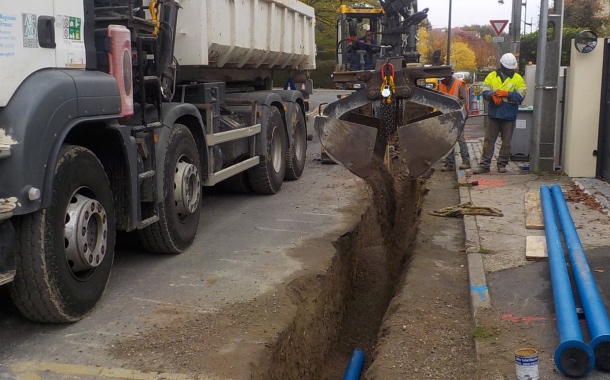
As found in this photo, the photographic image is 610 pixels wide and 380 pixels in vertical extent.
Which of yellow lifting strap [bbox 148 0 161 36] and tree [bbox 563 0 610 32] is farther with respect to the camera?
tree [bbox 563 0 610 32]

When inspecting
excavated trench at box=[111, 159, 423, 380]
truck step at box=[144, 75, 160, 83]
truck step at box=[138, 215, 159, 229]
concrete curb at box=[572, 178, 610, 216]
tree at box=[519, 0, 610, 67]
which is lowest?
excavated trench at box=[111, 159, 423, 380]

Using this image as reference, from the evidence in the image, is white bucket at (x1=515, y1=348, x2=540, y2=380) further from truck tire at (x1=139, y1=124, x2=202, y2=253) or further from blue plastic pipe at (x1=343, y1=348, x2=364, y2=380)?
truck tire at (x1=139, y1=124, x2=202, y2=253)

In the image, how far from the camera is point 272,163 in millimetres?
9812

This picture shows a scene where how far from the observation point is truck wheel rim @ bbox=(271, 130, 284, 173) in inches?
396

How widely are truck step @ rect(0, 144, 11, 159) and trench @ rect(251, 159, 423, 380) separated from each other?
2001 millimetres

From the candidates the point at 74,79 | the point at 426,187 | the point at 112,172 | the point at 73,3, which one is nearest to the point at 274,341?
the point at 112,172

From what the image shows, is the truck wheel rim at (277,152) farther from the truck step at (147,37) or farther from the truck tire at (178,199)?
the truck step at (147,37)

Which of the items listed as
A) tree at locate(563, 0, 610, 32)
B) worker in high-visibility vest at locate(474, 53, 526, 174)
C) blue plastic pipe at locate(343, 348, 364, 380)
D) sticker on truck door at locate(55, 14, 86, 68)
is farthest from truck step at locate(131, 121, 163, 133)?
tree at locate(563, 0, 610, 32)

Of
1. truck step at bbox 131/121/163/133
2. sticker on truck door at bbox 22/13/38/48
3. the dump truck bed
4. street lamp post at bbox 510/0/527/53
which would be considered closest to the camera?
sticker on truck door at bbox 22/13/38/48

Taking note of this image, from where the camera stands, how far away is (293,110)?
10867 mm

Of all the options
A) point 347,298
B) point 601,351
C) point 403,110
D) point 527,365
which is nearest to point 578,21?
point 403,110

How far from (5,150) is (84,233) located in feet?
3.03

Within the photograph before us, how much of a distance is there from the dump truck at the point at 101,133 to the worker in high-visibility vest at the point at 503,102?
13.4ft

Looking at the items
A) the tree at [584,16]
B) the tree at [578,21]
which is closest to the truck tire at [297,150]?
the tree at [578,21]
